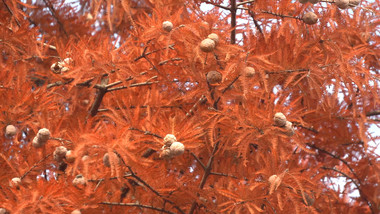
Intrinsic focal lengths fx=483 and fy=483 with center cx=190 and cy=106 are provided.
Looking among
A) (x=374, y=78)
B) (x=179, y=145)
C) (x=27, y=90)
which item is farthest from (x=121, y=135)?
(x=374, y=78)

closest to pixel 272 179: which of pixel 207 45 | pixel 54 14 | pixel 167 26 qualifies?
pixel 207 45

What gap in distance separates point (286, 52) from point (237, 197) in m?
0.46

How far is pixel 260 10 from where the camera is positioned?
151cm

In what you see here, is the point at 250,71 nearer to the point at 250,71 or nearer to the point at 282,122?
the point at 250,71

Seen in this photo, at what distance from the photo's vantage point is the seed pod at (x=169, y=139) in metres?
1.25

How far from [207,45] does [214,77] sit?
0.10m

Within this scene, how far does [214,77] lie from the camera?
134 cm

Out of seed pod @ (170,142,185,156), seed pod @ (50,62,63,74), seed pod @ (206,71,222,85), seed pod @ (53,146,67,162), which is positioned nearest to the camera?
seed pod @ (170,142,185,156)

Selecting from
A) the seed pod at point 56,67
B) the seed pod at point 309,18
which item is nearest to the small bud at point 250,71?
the seed pod at point 309,18

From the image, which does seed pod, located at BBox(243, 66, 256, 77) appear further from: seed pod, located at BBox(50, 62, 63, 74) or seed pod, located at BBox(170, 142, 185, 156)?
seed pod, located at BBox(50, 62, 63, 74)

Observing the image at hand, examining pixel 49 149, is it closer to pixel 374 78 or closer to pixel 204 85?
pixel 204 85

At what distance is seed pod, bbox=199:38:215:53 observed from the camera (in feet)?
4.22

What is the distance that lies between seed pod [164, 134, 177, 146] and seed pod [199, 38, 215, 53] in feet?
0.81

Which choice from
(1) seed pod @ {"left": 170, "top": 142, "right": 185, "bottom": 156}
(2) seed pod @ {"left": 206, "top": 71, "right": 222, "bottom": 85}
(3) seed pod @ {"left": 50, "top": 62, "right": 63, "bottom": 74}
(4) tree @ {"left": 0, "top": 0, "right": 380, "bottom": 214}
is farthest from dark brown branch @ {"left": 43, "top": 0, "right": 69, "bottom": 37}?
(1) seed pod @ {"left": 170, "top": 142, "right": 185, "bottom": 156}
